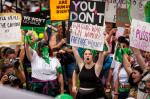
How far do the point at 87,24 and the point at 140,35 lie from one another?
110 centimetres

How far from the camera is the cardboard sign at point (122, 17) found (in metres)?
7.22

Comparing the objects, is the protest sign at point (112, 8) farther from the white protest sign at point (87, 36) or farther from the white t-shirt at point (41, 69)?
the white t-shirt at point (41, 69)

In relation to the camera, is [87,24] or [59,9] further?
[59,9]

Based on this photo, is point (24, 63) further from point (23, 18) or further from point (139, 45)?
point (139, 45)

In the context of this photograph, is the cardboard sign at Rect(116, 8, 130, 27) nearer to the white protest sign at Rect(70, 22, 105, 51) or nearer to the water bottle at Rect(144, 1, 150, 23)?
the water bottle at Rect(144, 1, 150, 23)

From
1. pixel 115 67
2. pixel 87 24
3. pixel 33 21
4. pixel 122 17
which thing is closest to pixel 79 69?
pixel 87 24

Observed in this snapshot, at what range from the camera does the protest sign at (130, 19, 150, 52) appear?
6.64m

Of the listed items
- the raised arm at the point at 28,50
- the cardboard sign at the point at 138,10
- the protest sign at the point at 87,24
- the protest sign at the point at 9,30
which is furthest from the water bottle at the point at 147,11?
the protest sign at the point at 9,30

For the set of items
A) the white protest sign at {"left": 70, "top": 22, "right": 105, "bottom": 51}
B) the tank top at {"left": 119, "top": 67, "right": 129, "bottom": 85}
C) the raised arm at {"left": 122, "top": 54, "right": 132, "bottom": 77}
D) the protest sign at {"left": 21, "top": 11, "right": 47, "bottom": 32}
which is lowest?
the tank top at {"left": 119, "top": 67, "right": 129, "bottom": 85}

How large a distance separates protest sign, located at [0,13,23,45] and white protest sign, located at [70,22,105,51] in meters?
1.55

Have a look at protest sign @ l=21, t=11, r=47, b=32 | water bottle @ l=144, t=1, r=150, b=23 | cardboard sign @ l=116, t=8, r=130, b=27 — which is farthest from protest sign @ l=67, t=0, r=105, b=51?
protest sign @ l=21, t=11, r=47, b=32

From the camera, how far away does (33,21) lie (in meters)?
8.16

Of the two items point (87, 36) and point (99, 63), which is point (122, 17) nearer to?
point (87, 36)

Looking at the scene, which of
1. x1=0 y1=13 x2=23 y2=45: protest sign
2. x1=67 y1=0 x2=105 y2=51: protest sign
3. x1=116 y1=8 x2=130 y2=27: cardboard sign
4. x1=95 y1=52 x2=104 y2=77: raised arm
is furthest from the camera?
x1=0 y1=13 x2=23 y2=45: protest sign
